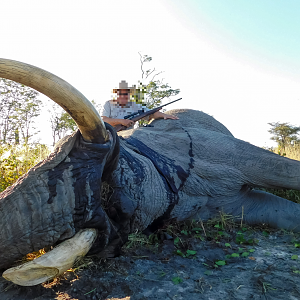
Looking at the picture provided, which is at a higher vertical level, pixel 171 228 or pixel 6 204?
pixel 6 204

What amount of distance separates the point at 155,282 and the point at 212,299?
1.41 ft

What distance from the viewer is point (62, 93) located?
1728mm

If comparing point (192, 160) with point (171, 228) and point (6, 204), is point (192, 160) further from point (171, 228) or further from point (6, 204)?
point (6, 204)

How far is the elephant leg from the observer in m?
3.38

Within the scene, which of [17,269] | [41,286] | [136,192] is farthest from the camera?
[136,192]

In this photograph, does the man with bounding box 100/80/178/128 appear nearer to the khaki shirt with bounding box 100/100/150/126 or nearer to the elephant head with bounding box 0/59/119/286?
the khaki shirt with bounding box 100/100/150/126

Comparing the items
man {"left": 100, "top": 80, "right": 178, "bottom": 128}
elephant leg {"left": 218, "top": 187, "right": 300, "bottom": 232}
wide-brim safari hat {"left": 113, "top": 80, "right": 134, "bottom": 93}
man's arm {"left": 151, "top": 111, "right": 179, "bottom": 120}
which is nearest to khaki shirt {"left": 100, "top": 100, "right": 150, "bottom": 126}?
man {"left": 100, "top": 80, "right": 178, "bottom": 128}

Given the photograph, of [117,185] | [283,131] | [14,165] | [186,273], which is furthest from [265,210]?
[283,131]

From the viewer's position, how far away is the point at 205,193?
3.17 meters

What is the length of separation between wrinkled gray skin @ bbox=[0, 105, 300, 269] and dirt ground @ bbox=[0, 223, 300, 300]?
0.21m

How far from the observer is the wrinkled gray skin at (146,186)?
1804mm

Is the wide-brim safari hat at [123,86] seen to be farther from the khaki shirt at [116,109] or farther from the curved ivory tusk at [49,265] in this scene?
the curved ivory tusk at [49,265]

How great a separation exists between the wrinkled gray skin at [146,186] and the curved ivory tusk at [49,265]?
0.09 metres

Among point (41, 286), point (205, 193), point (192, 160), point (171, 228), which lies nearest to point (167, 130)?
point (192, 160)
